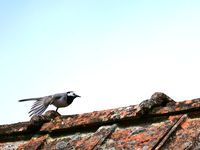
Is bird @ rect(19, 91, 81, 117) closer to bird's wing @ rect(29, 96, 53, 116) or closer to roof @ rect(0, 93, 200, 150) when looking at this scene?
bird's wing @ rect(29, 96, 53, 116)

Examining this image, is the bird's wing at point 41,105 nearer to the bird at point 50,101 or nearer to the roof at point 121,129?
the bird at point 50,101

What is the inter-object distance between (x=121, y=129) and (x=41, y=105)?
11.4ft

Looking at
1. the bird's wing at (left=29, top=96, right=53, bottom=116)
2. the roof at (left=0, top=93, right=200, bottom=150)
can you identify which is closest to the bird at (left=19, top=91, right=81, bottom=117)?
the bird's wing at (left=29, top=96, right=53, bottom=116)

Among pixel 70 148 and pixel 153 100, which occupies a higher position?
pixel 153 100

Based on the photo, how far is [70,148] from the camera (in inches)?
200

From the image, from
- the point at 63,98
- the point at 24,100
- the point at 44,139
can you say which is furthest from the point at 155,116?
the point at 24,100

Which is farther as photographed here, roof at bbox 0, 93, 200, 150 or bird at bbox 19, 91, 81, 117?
bird at bbox 19, 91, 81, 117

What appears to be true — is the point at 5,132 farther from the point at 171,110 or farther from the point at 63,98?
the point at 63,98

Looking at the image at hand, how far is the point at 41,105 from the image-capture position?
8.38 metres

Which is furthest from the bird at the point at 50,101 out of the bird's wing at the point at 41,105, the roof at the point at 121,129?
the roof at the point at 121,129

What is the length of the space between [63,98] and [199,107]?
423cm

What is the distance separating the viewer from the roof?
179 inches

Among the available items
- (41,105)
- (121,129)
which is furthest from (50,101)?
(121,129)

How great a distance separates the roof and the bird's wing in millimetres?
2114
